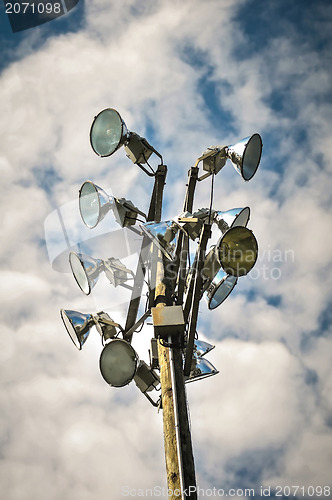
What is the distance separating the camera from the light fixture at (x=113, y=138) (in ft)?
18.2

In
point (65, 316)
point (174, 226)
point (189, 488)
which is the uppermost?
point (174, 226)

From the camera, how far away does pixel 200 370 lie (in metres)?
5.25

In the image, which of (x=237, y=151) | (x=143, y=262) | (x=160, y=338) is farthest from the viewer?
(x=143, y=262)

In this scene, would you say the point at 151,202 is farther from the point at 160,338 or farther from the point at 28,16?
the point at 28,16

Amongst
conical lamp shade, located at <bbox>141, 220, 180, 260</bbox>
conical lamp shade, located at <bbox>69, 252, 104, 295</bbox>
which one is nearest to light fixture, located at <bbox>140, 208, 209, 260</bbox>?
conical lamp shade, located at <bbox>141, 220, 180, 260</bbox>

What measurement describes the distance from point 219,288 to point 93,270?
6.04 ft

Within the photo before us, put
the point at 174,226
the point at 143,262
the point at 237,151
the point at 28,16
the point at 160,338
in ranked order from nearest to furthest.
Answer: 1. the point at 160,338
2. the point at 174,226
3. the point at 237,151
4. the point at 143,262
5. the point at 28,16

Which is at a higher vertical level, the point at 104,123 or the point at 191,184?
the point at 104,123

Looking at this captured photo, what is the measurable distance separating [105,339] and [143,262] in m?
1.21

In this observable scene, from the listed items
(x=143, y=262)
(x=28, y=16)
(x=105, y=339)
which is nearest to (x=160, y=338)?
(x=105, y=339)

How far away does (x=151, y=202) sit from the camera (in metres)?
5.96

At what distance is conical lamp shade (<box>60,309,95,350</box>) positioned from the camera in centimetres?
520

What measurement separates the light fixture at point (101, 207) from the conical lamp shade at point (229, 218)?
1.20 m

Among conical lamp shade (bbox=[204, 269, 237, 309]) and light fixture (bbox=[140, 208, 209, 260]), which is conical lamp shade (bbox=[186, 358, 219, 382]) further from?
light fixture (bbox=[140, 208, 209, 260])
